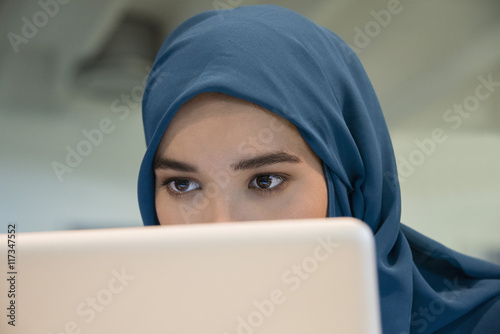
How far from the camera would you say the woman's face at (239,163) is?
78 centimetres

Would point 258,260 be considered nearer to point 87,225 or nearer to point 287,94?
point 287,94

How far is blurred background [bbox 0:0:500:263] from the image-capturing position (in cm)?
175

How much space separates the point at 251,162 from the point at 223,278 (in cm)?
44

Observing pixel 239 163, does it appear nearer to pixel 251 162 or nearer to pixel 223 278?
pixel 251 162

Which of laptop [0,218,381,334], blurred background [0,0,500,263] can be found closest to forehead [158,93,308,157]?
laptop [0,218,381,334]

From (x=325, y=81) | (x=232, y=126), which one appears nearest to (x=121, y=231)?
(x=232, y=126)

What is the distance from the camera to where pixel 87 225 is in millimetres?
1894

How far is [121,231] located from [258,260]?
10cm
